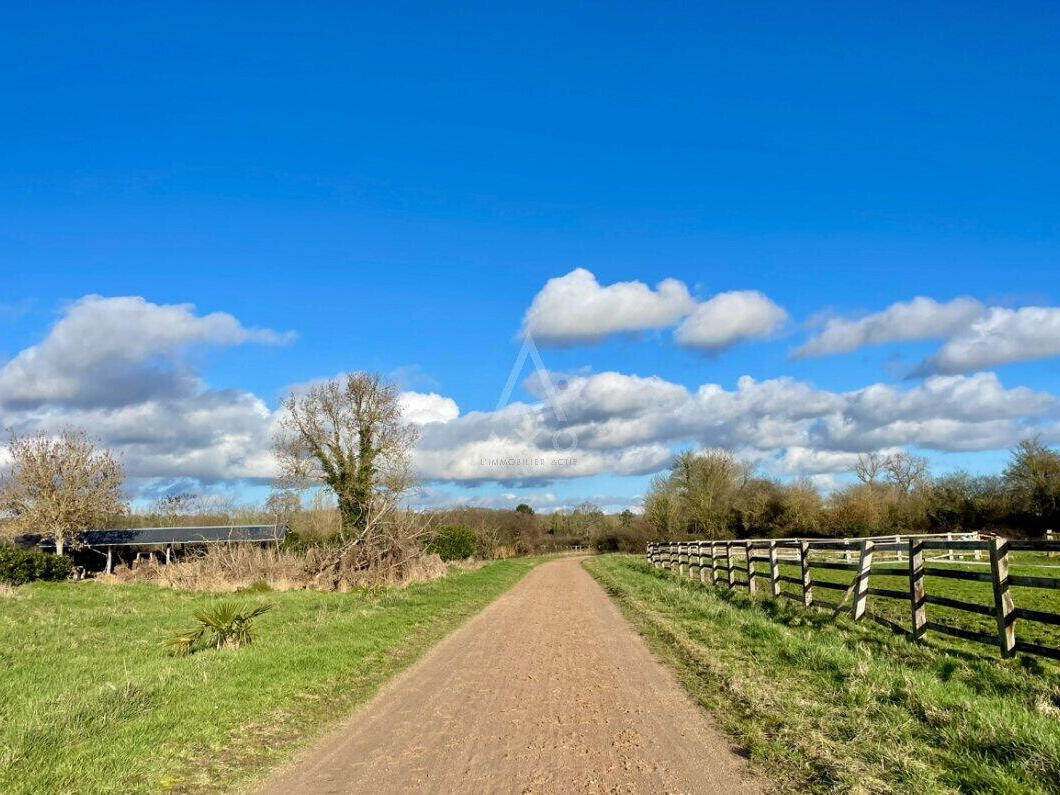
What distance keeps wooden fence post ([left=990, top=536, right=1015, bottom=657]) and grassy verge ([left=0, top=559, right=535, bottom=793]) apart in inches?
320

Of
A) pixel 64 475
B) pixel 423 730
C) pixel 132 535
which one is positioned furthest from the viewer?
pixel 132 535

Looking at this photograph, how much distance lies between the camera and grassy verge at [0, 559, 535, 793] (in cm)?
598

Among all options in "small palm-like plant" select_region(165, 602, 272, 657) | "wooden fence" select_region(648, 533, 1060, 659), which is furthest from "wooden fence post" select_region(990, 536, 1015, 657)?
"small palm-like plant" select_region(165, 602, 272, 657)

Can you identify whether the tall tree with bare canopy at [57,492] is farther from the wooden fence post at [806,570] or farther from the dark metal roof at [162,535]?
the wooden fence post at [806,570]

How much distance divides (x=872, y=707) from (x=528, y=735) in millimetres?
3412

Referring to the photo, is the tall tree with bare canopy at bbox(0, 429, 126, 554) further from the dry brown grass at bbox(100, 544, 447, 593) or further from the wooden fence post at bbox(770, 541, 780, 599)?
the wooden fence post at bbox(770, 541, 780, 599)

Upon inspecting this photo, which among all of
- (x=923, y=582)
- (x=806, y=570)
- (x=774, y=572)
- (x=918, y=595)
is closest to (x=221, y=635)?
(x=806, y=570)

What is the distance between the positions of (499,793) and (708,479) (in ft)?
223

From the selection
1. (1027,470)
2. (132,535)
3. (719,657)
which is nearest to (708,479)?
(1027,470)

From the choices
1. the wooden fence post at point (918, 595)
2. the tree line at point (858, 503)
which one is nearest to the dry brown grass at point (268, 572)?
the wooden fence post at point (918, 595)

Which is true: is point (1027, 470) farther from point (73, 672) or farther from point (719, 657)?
point (73, 672)

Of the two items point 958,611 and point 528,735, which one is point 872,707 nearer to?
point 528,735

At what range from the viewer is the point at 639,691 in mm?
8594

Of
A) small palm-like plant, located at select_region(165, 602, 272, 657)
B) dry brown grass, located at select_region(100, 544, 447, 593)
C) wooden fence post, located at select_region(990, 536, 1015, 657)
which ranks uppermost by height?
wooden fence post, located at select_region(990, 536, 1015, 657)
